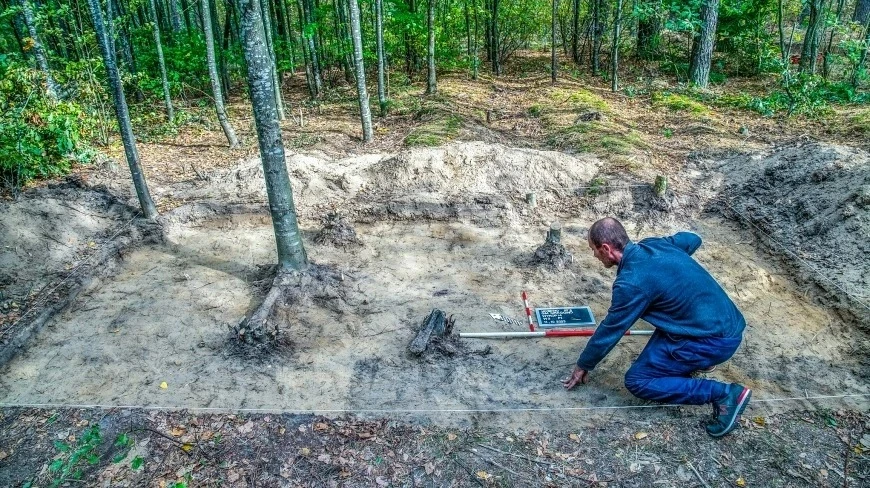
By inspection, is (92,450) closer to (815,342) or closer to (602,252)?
(602,252)

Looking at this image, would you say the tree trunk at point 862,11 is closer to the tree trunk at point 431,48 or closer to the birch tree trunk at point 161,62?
the tree trunk at point 431,48

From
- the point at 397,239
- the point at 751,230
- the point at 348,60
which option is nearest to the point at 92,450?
the point at 397,239

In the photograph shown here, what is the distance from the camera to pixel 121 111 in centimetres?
631

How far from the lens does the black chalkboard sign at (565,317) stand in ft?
16.7

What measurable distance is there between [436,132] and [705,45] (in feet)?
26.7

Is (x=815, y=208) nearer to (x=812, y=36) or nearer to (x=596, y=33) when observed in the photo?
(x=812, y=36)

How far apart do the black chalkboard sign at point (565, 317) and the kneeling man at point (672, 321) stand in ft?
4.13

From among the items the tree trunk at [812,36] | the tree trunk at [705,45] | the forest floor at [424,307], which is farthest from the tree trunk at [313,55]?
the tree trunk at [812,36]

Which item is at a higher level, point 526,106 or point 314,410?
point 526,106


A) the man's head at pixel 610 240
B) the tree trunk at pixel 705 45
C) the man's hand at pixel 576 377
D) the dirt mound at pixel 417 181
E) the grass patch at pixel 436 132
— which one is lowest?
the man's hand at pixel 576 377

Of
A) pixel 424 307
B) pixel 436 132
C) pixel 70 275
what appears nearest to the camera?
pixel 424 307

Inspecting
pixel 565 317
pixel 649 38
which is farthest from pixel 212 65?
pixel 649 38

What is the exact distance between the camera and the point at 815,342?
4.71 metres

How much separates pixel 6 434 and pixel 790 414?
6090 mm
